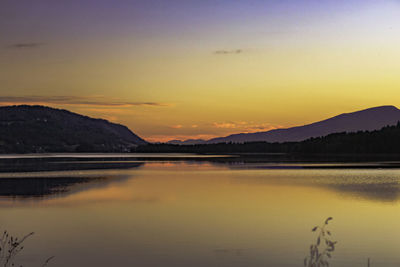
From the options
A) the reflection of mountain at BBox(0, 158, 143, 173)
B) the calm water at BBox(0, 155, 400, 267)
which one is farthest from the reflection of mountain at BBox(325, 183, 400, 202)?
the reflection of mountain at BBox(0, 158, 143, 173)

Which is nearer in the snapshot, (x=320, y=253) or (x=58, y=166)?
(x=320, y=253)

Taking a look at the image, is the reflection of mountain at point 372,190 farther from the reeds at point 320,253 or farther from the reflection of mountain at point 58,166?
the reflection of mountain at point 58,166

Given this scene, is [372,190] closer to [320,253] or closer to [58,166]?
[320,253]

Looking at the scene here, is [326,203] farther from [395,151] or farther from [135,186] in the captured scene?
[395,151]

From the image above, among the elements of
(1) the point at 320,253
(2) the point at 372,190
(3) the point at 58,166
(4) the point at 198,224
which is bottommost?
(4) the point at 198,224

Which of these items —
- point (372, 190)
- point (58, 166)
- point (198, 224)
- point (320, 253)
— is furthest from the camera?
point (58, 166)

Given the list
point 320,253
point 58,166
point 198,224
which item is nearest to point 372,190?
point 198,224

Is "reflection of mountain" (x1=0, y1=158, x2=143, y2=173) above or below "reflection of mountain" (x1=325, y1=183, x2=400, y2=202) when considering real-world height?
above

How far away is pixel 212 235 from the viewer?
65.8 feet

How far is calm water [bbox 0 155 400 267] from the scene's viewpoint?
16391 mm

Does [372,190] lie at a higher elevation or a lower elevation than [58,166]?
lower

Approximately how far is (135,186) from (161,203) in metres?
12.8

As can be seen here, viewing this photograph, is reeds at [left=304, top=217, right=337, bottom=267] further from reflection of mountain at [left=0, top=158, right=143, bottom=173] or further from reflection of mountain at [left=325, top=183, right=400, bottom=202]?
reflection of mountain at [left=0, top=158, right=143, bottom=173]

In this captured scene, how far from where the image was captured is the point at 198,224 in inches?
906
